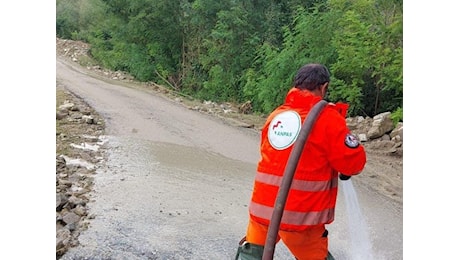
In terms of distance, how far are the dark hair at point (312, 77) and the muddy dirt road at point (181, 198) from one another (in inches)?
35.8

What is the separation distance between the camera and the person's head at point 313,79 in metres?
1.57


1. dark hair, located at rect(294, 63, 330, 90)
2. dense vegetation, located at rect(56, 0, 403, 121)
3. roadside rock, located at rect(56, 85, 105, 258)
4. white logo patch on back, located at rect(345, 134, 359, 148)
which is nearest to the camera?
white logo patch on back, located at rect(345, 134, 359, 148)

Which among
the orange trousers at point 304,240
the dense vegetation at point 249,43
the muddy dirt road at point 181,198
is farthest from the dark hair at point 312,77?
the dense vegetation at point 249,43

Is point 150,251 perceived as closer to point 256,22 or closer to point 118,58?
point 256,22

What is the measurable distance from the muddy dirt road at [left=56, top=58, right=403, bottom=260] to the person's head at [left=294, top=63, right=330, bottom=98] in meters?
0.89

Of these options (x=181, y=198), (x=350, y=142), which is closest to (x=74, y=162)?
(x=181, y=198)

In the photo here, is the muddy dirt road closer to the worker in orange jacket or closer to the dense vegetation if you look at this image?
the worker in orange jacket

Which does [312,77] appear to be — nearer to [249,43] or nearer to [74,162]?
[74,162]

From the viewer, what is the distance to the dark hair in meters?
1.57

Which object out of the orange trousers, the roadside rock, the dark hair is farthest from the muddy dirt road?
the dark hair

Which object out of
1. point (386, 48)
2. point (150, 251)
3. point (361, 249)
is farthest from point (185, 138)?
point (361, 249)

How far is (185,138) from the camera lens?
5.94m

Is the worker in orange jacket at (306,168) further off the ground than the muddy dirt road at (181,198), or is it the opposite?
the worker in orange jacket at (306,168)

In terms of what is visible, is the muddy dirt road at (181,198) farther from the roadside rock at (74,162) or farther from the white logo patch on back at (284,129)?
the white logo patch on back at (284,129)
